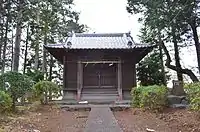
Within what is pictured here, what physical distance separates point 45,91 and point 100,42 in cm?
736

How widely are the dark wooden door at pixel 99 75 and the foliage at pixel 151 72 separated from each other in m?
7.28

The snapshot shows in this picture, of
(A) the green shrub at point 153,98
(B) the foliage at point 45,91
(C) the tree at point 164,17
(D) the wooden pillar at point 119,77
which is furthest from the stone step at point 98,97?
(A) the green shrub at point 153,98

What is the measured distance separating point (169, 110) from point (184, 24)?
9120mm

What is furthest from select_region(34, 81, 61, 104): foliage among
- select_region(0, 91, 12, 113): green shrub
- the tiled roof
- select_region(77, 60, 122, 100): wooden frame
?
the tiled roof

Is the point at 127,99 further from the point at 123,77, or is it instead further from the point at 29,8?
the point at 29,8

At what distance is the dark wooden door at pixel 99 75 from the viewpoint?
780 inches

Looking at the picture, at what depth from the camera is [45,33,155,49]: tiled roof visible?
18094 millimetres

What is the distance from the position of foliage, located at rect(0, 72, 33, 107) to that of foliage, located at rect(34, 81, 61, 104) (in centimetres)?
221

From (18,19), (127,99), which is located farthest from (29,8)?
(127,99)

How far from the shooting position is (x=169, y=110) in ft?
39.1

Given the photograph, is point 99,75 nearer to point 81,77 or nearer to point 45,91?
point 81,77

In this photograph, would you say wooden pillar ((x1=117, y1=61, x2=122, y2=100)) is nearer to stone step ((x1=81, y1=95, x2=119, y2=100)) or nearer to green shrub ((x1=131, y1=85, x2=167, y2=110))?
stone step ((x1=81, y1=95, x2=119, y2=100))

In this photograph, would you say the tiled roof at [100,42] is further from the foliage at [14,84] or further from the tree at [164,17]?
the foliage at [14,84]

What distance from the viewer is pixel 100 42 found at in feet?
66.8
